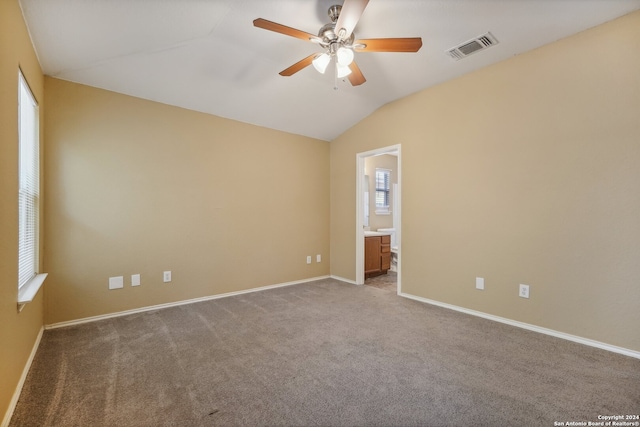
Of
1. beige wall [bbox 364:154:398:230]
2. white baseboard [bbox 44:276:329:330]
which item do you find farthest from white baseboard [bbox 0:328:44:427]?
beige wall [bbox 364:154:398:230]

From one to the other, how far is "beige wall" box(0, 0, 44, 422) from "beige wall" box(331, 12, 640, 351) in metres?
3.65

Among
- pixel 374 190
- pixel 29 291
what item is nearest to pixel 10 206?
pixel 29 291

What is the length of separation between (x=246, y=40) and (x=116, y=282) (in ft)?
9.25

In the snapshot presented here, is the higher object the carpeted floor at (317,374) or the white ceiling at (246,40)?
the white ceiling at (246,40)

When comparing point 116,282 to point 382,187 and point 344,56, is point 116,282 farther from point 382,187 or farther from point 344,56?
point 382,187

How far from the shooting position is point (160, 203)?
333 centimetres

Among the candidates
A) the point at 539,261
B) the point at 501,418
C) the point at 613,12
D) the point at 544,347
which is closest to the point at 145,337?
the point at 501,418

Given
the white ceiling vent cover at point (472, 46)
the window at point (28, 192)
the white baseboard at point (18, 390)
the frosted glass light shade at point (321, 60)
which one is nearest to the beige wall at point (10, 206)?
the white baseboard at point (18, 390)

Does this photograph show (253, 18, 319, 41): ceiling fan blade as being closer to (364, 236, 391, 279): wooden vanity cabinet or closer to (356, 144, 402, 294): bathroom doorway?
(356, 144, 402, 294): bathroom doorway

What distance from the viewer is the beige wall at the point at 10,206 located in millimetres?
1520

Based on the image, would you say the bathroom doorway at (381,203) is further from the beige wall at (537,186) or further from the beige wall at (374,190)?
the beige wall at (537,186)

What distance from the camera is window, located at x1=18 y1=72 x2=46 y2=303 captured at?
206cm

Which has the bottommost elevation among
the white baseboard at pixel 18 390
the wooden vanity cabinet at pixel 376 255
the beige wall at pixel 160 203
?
the white baseboard at pixel 18 390

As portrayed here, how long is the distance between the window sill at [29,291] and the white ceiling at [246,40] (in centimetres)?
189
